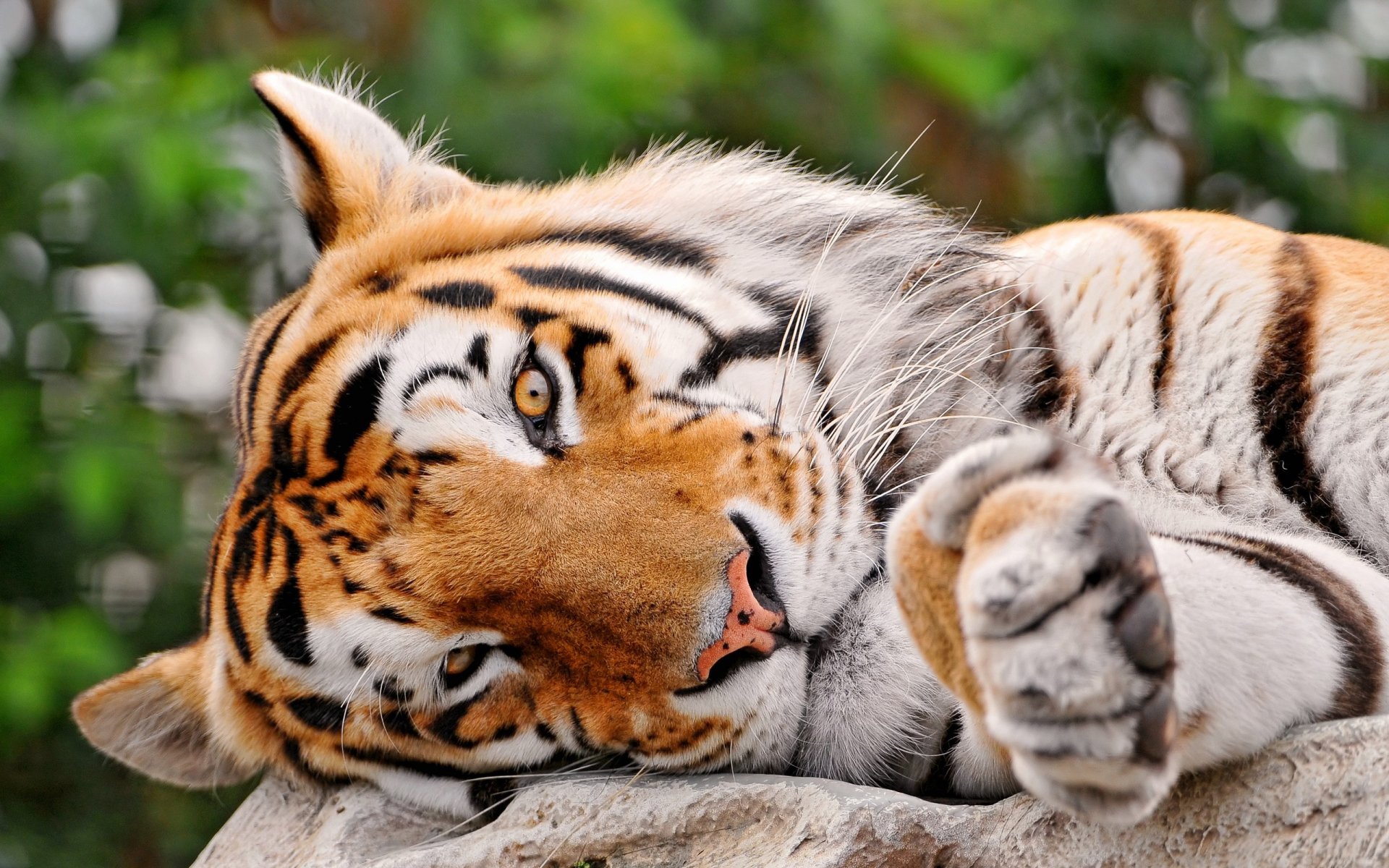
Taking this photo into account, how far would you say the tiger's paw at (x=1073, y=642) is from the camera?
3.63 ft

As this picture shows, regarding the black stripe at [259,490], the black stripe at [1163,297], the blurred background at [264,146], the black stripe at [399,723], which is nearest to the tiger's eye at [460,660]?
the black stripe at [399,723]

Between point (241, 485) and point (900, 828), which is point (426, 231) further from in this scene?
point (900, 828)

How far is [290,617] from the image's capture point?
1930mm

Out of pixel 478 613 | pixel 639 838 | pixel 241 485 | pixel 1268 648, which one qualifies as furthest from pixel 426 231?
pixel 1268 648

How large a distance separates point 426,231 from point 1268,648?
148cm

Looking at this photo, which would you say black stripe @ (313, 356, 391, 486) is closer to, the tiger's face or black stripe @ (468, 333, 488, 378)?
the tiger's face

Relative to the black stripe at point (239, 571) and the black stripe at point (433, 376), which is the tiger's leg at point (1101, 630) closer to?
the black stripe at point (433, 376)

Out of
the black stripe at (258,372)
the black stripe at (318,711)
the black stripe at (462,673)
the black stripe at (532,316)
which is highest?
the black stripe at (532,316)

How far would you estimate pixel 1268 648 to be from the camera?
1.37 m

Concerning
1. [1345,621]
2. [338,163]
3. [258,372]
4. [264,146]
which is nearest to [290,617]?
[258,372]

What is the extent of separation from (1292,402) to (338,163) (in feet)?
5.16

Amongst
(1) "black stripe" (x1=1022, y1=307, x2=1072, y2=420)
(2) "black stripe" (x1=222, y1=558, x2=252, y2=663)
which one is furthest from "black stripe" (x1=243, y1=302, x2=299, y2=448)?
(1) "black stripe" (x1=1022, y1=307, x2=1072, y2=420)

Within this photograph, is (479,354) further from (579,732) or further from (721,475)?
(579,732)

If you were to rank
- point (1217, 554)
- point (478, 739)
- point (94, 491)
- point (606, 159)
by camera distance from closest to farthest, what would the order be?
1. point (1217, 554)
2. point (478, 739)
3. point (94, 491)
4. point (606, 159)
